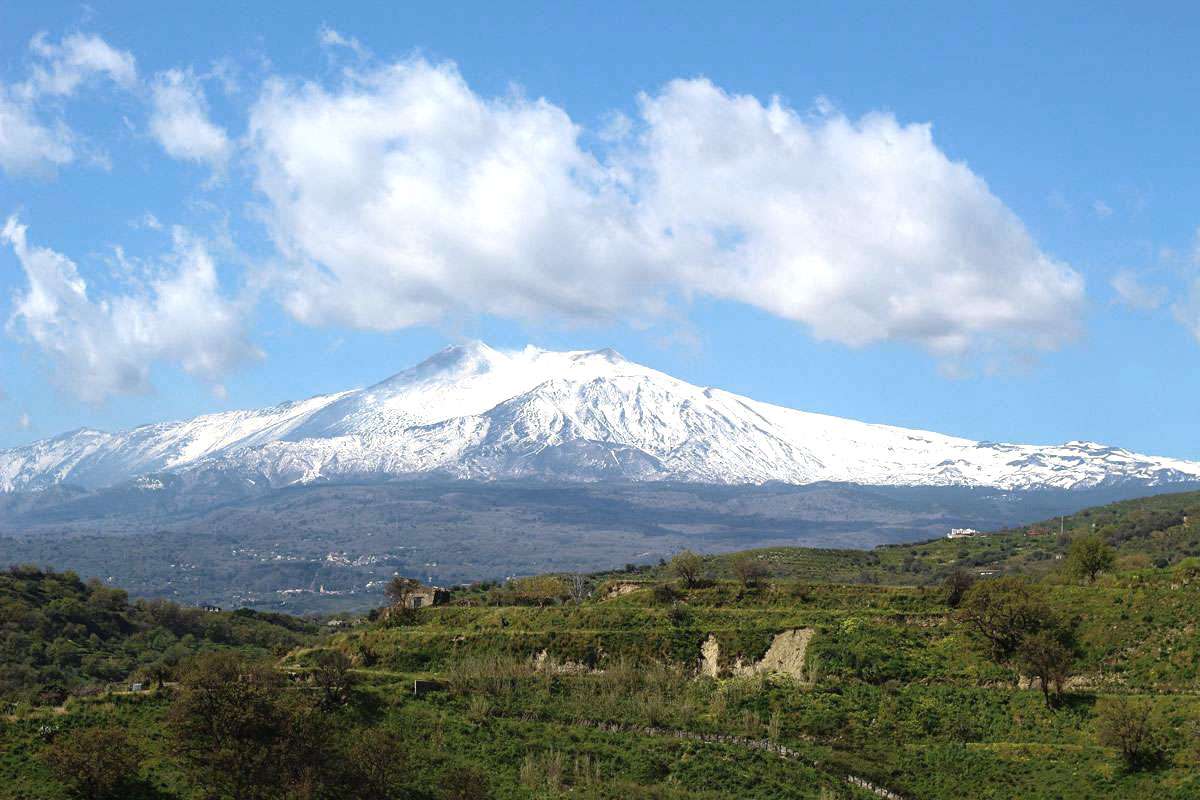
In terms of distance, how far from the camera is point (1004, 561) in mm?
143875

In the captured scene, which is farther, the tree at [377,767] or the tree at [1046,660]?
the tree at [1046,660]

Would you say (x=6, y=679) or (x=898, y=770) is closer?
(x=898, y=770)

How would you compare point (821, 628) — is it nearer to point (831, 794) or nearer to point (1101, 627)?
point (1101, 627)

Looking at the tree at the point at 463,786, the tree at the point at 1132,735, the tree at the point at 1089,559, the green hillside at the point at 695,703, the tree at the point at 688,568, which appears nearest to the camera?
the tree at the point at 463,786

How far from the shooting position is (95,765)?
1877 inches

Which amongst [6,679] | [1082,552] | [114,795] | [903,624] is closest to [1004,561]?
[1082,552]

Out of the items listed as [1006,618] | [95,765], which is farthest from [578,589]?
[95,765]

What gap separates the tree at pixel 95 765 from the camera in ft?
156

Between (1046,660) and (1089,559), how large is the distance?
29003 millimetres

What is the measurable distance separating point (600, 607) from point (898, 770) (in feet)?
102

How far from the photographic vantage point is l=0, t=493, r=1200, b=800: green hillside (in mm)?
50625

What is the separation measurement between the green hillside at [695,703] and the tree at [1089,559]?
0.73 feet

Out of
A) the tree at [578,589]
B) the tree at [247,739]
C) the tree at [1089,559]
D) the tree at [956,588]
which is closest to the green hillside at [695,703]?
the tree at [247,739]

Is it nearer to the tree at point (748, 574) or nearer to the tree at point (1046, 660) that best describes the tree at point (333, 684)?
the tree at point (748, 574)
